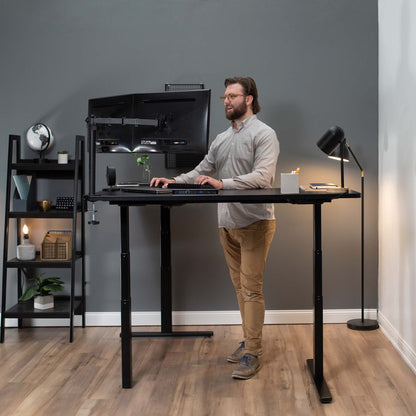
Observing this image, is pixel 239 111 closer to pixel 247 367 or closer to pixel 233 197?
pixel 233 197

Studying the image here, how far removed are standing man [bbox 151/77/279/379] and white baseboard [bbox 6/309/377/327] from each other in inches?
26.4

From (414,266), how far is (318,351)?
30.6 inches

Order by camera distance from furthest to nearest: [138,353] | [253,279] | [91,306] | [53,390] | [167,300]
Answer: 1. [91,306]
2. [167,300]
3. [138,353]
4. [253,279]
5. [53,390]

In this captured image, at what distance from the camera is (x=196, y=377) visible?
112 inches

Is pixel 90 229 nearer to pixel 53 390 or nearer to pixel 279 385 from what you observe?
pixel 53 390

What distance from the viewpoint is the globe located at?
3627mm

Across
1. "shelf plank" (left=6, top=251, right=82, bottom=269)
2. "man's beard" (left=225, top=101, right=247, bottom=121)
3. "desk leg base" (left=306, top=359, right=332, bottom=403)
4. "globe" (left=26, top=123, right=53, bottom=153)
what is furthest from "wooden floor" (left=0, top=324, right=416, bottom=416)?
"man's beard" (left=225, top=101, right=247, bottom=121)

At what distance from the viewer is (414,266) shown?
2.95 metres

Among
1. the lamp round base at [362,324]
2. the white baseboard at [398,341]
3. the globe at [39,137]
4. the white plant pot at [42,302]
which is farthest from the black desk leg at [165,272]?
the white baseboard at [398,341]

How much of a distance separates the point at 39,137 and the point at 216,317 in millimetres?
1830

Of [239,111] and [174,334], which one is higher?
[239,111]

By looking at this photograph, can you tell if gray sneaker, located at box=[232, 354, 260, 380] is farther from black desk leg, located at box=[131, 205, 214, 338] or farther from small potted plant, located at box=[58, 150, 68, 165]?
small potted plant, located at box=[58, 150, 68, 165]

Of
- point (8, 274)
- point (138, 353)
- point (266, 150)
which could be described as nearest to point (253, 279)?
point (266, 150)

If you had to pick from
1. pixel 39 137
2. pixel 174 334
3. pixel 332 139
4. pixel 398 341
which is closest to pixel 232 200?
pixel 332 139
